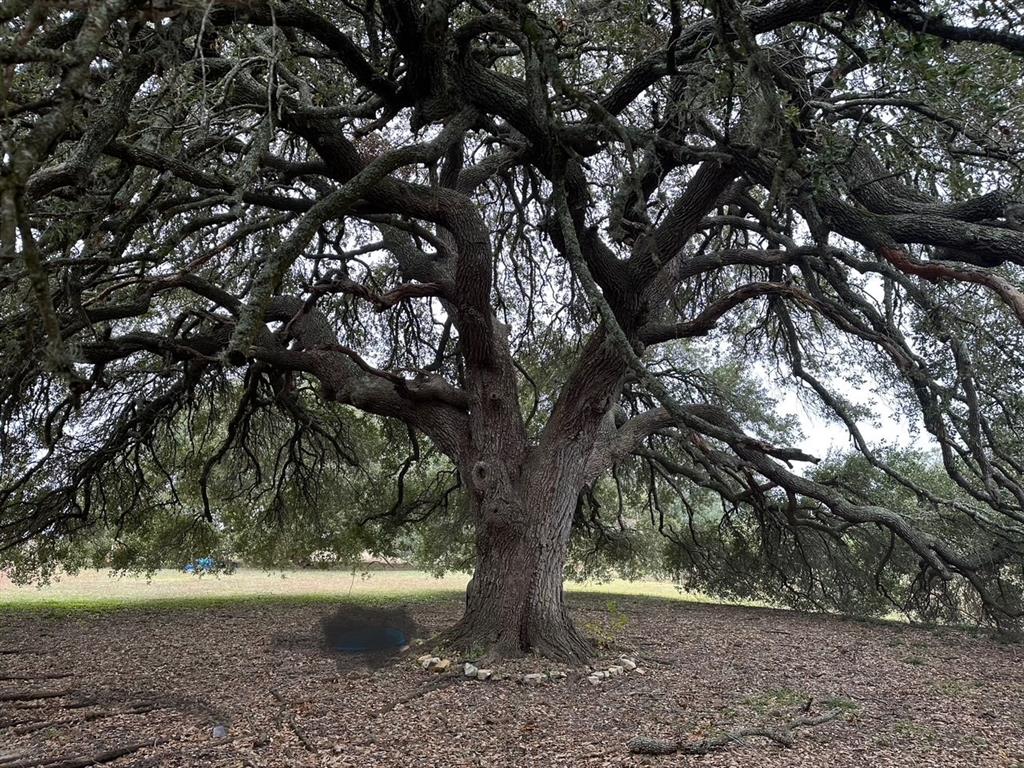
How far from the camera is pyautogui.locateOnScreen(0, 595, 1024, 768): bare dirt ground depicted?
11.2 ft

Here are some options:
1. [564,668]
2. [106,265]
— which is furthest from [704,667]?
[106,265]

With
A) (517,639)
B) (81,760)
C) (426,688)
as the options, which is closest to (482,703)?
(426,688)

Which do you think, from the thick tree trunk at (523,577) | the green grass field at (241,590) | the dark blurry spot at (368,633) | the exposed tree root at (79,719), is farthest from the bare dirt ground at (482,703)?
the green grass field at (241,590)

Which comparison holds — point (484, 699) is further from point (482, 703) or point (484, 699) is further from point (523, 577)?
point (523, 577)

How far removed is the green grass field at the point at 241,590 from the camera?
10.1 meters

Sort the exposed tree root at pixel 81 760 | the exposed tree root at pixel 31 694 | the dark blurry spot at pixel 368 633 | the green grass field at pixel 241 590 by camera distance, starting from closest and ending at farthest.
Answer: the exposed tree root at pixel 81 760
the exposed tree root at pixel 31 694
the dark blurry spot at pixel 368 633
the green grass field at pixel 241 590

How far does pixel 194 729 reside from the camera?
3.78 m

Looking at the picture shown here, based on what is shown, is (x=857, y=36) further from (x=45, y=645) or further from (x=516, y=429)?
(x=45, y=645)

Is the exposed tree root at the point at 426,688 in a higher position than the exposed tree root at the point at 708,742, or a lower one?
lower

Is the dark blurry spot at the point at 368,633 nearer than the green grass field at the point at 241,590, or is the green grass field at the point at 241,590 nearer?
the dark blurry spot at the point at 368,633

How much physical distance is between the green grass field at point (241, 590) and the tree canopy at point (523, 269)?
80cm

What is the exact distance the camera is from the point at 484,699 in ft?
14.4

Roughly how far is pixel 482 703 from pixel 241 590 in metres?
10.0

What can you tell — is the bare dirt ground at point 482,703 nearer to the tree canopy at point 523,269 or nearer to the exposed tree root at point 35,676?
the exposed tree root at point 35,676
